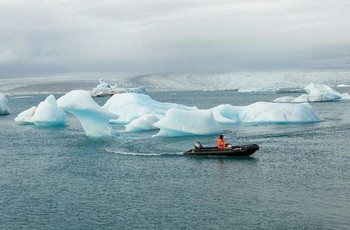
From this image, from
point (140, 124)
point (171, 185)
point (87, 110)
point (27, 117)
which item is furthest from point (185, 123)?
point (27, 117)

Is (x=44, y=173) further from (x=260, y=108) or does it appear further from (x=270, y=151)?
(x=260, y=108)

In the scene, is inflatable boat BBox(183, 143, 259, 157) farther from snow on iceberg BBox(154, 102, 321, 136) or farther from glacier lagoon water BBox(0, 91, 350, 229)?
snow on iceberg BBox(154, 102, 321, 136)

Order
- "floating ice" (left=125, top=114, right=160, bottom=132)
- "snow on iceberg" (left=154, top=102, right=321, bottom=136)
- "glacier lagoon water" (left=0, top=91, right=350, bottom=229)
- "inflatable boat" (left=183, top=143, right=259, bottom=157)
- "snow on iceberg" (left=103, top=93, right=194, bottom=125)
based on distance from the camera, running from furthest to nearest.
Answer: "snow on iceberg" (left=103, top=93, right=194, bottom=125), "floating ice" (left=125, top=114, right=160, bottom=132), "snow on iceberg" (left=154, top=102, right=321, bottom=136), "inflatable boat" (left=183, top=143, right=259, bottom=157), "glacier lagoon water" (left=0, top=91, right=350, bottom=229)

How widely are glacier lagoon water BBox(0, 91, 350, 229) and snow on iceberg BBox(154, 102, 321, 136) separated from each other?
944 millimetres

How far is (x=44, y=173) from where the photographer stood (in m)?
26.0

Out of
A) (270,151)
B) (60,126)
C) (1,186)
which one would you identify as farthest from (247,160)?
(60,126)

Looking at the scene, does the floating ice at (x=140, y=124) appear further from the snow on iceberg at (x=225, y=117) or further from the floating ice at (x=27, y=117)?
the floating ice at (x=27, y=117)

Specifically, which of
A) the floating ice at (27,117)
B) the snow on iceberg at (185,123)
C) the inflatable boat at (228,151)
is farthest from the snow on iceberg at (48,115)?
the inflatable boat at (228,151)

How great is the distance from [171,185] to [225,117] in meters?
27.0

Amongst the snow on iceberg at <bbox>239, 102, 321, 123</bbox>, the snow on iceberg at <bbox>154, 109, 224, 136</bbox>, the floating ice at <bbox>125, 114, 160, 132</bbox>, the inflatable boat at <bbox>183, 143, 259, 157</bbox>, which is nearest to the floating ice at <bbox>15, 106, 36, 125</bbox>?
the floating ice at <bbox>125, 114, 160, 132</bbox>

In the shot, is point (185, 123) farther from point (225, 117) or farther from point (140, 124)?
point (225, 117)

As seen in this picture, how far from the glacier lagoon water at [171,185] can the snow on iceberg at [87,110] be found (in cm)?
183

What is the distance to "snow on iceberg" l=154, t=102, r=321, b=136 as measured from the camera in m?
36.7

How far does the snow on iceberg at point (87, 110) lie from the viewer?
36094 mm
